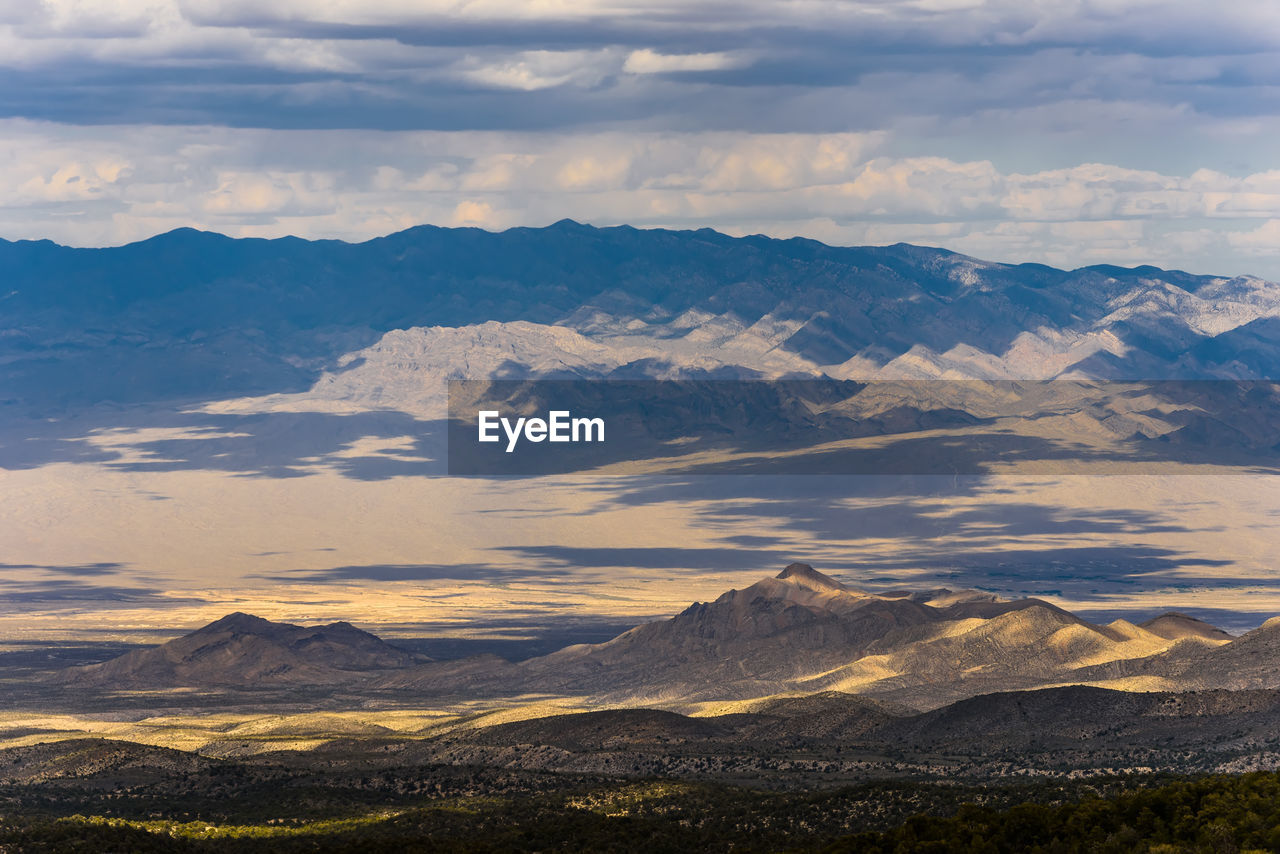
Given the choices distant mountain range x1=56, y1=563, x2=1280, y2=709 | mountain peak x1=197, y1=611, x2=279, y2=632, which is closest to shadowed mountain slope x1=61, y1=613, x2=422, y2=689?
mountain peak x1=197, y1=611, x2=279, y2=632

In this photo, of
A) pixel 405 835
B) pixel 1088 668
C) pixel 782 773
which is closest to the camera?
pixel 405 835

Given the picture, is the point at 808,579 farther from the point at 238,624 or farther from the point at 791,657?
the point at 238,624

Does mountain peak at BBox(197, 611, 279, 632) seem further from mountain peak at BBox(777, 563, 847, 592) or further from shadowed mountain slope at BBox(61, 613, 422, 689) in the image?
mountain peak at BBox(777, 563, 847, 592)

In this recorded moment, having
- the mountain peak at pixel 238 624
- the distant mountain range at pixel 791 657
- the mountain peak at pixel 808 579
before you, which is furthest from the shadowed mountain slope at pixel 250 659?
the mountain peak at pixel 808 579

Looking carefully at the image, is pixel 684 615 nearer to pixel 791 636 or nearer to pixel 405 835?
pixel 791 636

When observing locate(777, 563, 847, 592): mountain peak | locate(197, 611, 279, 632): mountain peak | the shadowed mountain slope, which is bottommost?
the shadowed mountain slope

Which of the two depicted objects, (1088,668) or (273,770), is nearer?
(273,770)

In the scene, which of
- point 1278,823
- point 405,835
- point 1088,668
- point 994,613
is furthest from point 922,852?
point 994,613
